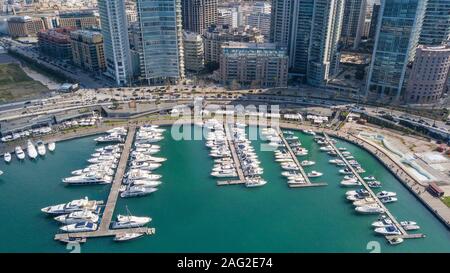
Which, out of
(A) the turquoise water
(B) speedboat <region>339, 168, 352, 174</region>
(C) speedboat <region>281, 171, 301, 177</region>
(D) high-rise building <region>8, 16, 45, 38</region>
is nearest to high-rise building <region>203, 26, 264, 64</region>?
(A) the turquoise water

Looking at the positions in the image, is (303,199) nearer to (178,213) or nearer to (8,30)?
(178,213)

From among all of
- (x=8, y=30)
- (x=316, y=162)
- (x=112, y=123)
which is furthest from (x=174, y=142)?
(x=8, y=30)

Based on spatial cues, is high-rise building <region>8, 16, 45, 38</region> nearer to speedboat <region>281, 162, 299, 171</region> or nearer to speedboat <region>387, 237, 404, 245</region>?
speedboat <region>281, 162, 299, 171</region>

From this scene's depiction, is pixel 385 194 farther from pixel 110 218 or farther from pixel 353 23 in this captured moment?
pixel 353 23

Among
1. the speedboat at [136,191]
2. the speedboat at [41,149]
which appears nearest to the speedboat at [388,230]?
the speedboat at [136,191]

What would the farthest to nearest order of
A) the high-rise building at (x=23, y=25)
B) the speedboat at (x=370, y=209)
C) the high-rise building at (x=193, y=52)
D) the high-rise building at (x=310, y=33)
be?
1. the high-rise building at (x=23, y=25)
2. the high-rise building at (x=193, y=52)
3. the high-rise building at (x=310, y=33)
4. the speedboat at (x=370, y=209)

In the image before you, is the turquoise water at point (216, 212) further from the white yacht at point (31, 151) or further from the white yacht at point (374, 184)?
the white yacht at point (374, 184)

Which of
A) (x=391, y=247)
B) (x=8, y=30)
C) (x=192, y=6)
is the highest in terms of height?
(x=192, y=6)
